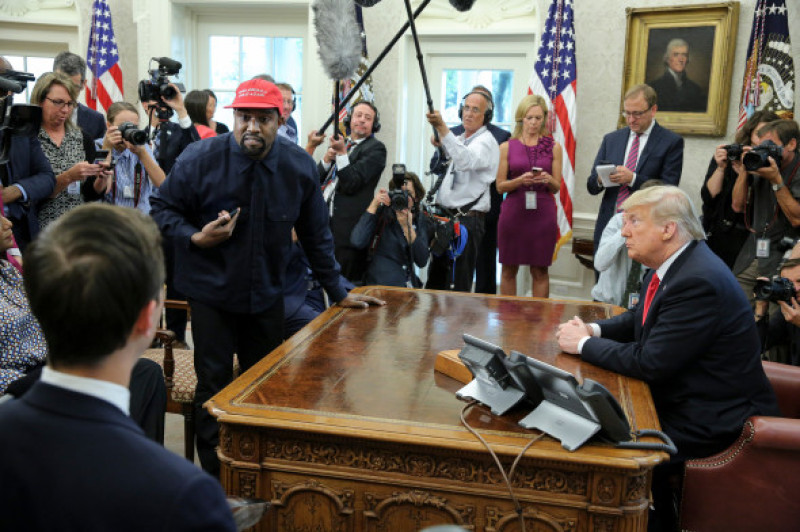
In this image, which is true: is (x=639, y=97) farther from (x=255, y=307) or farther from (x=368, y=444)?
(x=368, y=444)

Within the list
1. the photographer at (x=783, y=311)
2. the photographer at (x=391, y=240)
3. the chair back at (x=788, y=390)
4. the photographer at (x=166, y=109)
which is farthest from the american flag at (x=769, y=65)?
the photographer at (x=166, y=109)

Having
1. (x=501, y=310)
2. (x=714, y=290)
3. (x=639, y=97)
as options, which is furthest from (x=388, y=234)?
(x=714, y=290)

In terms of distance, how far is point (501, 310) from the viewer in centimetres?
315

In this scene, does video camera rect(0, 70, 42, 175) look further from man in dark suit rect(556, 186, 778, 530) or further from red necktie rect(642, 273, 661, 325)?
red necktie rect(642, 273, 661, 325)

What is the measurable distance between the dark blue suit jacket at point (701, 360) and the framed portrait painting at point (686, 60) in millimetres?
3945

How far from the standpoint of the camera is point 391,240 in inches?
169

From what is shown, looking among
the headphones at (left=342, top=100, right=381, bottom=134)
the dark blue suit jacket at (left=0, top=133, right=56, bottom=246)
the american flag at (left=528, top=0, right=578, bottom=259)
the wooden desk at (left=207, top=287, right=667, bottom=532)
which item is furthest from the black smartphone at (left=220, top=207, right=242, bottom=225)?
the american flag at (left=528, top=0, right=578, bottom=259)

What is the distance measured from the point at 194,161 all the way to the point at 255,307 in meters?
0.59

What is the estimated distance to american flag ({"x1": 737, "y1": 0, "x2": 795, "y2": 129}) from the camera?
520cm

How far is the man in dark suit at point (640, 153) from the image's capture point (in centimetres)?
479

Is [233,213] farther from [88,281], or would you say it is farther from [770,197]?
[770,197]

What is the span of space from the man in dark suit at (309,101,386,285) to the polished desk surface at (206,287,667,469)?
6.07ft

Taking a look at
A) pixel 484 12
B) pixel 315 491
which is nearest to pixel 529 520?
pixel 315 491

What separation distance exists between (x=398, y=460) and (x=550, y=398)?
42cm
